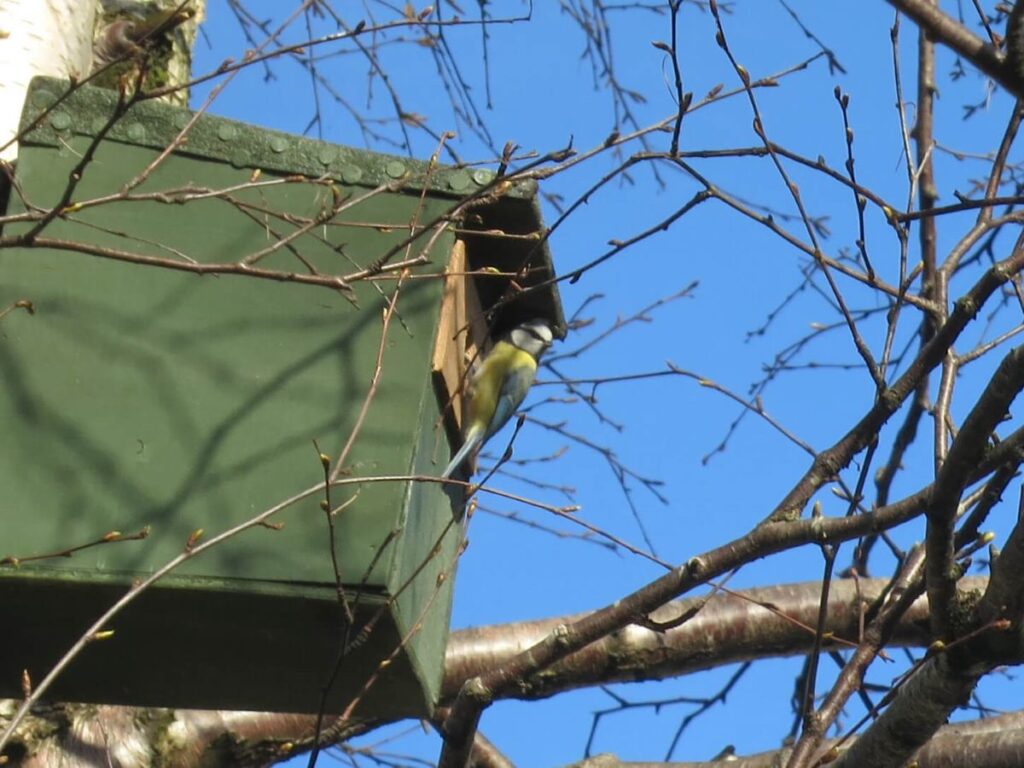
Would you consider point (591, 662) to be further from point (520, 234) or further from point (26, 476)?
point (26, 476)

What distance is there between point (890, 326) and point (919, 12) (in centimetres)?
86

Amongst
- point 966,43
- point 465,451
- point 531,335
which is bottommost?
point 966,43

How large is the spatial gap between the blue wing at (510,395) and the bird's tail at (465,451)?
1.5 inches

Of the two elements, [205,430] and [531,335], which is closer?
[205,430]

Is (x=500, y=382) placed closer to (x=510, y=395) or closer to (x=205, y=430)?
(x=510, y=395)

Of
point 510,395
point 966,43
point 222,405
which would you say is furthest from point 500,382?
point 966,43

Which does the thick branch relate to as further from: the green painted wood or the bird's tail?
the bird's tail

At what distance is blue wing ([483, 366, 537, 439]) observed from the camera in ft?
7.98

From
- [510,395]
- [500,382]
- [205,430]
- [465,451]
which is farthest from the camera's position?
[510,395]

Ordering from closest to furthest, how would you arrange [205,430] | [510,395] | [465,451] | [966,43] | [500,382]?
[966,43] < [205,430] < [465,451] < [500,382] < [510,395]

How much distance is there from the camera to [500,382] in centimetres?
238

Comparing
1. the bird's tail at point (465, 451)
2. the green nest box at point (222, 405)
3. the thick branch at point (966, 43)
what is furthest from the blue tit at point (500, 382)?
the thick branch at point (966, 43)

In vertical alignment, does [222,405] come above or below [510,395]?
below

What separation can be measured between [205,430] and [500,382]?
0.75m
